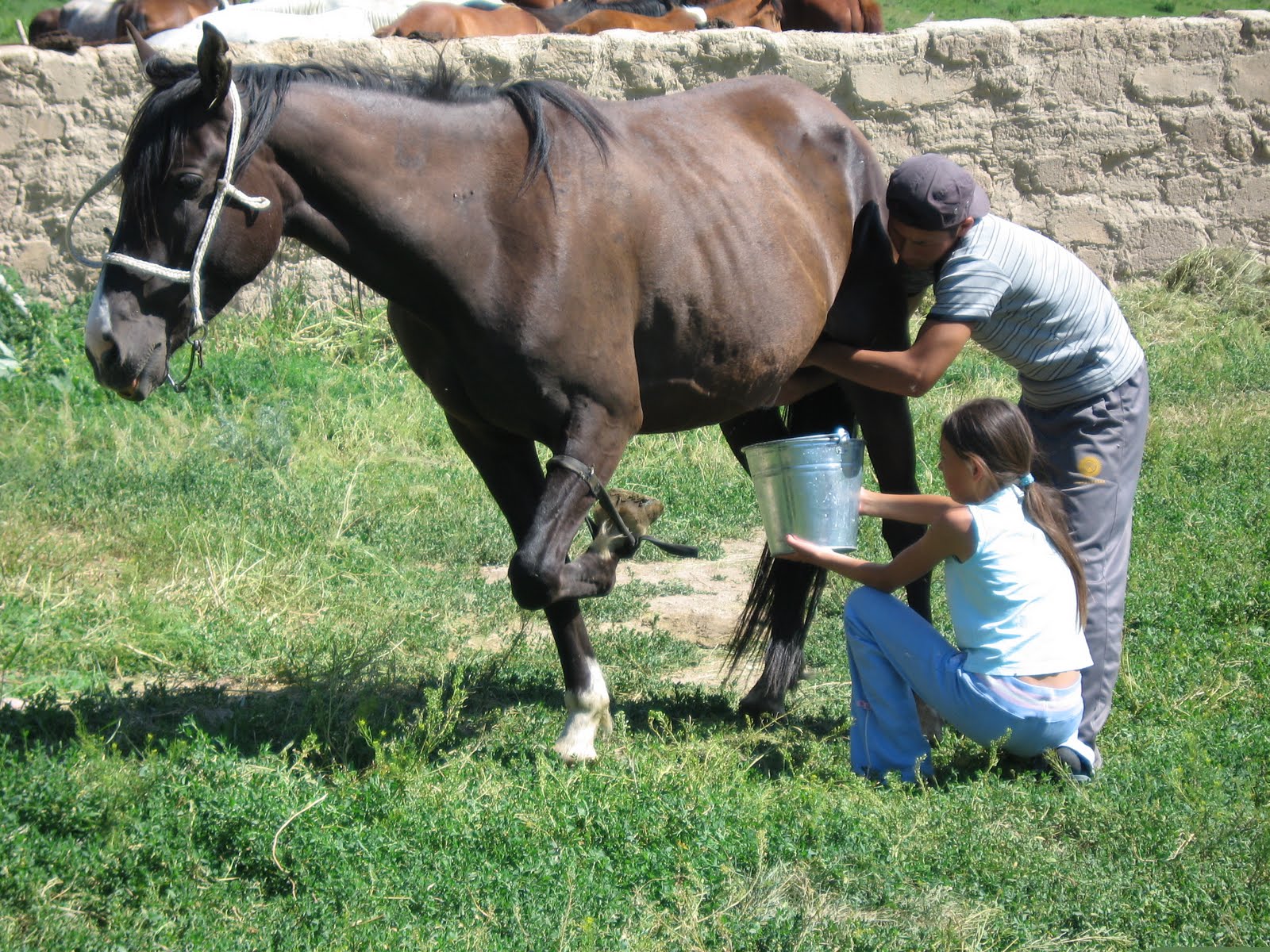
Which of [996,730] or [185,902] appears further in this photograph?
[996,730]

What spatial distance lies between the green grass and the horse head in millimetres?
1158

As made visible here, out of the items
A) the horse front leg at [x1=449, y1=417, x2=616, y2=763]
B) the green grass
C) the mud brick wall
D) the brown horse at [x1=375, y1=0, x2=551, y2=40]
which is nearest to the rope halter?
the horse front leg at [x1=449, y1=417, x2=616, y2=763]

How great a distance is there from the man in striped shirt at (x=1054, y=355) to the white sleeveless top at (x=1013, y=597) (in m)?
0.35

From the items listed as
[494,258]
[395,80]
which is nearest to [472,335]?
[494,258]

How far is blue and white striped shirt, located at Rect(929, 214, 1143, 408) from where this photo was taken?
3.51 m

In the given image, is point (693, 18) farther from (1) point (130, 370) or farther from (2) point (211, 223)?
(1) point (130, 370)

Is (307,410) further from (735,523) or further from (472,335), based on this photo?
(472,335)

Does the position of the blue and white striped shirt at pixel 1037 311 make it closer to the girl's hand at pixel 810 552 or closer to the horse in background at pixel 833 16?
the girl's hand at pixel 810 552

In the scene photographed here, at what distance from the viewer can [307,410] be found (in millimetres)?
7270

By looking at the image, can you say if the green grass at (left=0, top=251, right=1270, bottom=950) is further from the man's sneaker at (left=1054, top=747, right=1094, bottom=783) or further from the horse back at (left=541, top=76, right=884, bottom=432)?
the horse back at (left=541, top=76, right=884, bottom=432)

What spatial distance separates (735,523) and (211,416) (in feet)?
10.7

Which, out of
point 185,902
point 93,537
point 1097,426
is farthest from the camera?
point 93,537

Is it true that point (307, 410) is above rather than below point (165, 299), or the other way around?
below

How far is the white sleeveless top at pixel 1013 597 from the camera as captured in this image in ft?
10.8
